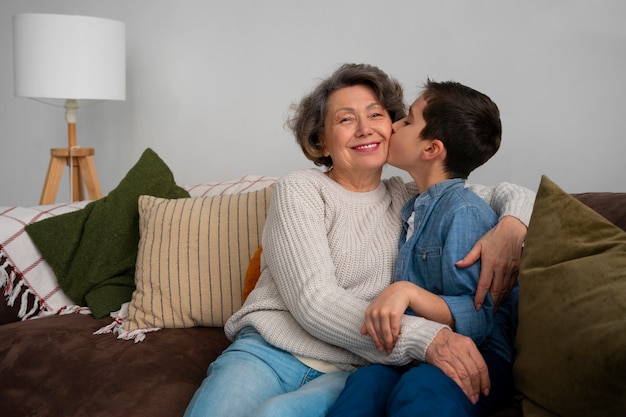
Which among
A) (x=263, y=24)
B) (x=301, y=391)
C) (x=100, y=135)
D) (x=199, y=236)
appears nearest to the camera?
(x=301, y=391)

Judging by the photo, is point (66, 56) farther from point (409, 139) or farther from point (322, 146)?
point (409, 139)

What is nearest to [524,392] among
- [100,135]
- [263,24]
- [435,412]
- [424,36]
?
[435,412]

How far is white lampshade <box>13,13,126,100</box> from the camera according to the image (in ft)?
9.91

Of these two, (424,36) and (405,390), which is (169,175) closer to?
(424,36)

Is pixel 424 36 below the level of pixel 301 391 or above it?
above

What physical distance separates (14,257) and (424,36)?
1.59m

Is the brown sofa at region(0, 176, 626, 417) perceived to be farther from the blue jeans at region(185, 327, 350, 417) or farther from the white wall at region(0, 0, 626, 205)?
the white wall at region(0, 0, 626, 205)

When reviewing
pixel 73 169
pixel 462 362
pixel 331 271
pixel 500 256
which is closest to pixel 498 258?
pixel 500 256

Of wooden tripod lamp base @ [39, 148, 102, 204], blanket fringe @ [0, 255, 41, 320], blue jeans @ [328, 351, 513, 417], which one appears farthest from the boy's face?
wooden tripod lamp base @ [39, 148, 102, 204]

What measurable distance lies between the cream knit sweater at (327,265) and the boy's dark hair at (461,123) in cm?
13

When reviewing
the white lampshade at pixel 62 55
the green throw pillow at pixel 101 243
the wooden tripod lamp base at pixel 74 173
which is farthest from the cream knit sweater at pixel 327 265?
the wooden tripod lamp base at pixel 74 173

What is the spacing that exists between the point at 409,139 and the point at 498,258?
1.24 feet

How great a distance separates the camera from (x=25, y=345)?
6.35ft

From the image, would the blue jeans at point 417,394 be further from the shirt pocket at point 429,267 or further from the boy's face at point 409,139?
the boy's face at point 409,139
